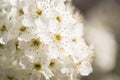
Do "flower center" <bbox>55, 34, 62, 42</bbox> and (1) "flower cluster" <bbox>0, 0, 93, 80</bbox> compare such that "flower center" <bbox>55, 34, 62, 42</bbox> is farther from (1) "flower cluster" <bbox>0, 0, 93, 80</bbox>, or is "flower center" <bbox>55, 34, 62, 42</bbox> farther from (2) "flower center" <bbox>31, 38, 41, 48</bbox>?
(2) "flower center" <bbox>31, 38, 41, 48</bbox>

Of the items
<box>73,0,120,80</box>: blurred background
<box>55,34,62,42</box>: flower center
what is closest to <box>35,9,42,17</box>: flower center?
<box>55,34,62,42</box>: flower center

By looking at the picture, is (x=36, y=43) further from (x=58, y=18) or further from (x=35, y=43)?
(x=58, y=18)

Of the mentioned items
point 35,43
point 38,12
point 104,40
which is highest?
point 38,12

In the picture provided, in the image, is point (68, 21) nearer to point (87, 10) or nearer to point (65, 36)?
point (65, 36)

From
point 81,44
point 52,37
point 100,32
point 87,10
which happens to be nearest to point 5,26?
point 52,37

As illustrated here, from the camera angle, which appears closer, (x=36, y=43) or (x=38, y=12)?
(x=36, y=43)

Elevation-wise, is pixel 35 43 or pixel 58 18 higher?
pixel 58 18

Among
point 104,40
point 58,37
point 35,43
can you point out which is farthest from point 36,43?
point 104,40
